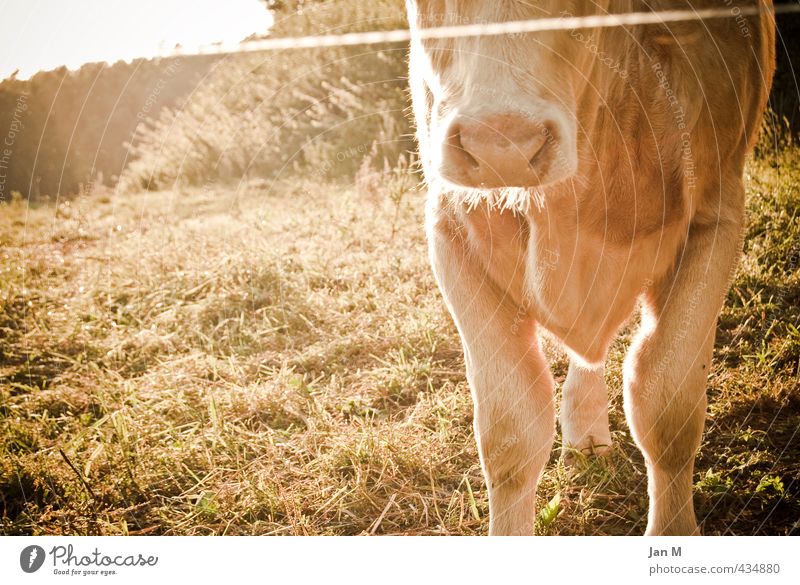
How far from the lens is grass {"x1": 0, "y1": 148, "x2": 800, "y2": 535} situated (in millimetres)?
2701

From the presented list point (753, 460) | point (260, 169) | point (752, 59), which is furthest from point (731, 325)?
point (260, 169)

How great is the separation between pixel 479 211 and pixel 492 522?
1030 millimetres

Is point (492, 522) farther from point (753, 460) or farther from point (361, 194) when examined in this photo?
point (361, 194)

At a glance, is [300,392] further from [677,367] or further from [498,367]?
[677,367]

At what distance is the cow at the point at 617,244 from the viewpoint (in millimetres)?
2227

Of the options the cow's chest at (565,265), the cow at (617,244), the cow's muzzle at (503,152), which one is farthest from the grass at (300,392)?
the cow's muzzle at (503,152)

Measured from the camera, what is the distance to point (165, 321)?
4.21m

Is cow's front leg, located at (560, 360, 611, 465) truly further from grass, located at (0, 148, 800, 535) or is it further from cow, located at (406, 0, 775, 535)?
cow, located at (406, 0, 775, 535)

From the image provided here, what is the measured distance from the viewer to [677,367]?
7.34ft

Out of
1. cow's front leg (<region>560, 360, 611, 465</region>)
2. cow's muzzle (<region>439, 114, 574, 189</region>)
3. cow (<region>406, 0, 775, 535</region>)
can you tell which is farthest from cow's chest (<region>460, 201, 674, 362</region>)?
cow's front leg (<region>560, 360, 611, 465</region>)

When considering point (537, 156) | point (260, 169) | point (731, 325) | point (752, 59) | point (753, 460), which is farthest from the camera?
point (260, 169)

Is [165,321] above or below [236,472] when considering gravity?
above

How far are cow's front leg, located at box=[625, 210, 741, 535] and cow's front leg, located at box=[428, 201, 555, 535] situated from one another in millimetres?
317

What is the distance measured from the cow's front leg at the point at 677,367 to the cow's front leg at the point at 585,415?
1.85ft
